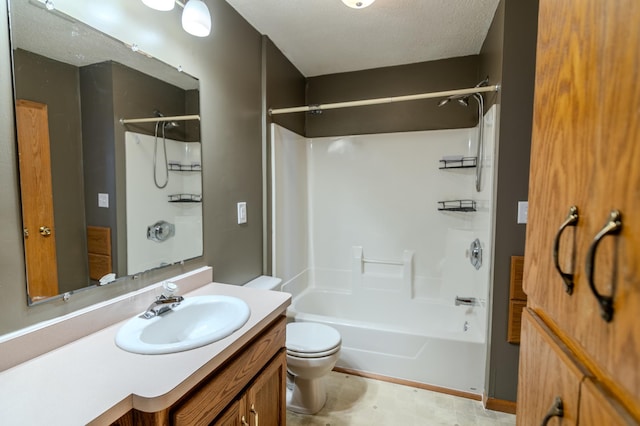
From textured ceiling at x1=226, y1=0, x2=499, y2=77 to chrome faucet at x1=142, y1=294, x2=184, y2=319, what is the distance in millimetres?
1708

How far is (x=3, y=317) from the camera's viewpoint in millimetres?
857

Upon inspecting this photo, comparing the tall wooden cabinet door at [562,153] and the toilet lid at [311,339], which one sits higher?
the tall wooden cabinet door at [562,153]

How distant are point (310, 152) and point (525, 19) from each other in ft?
6.27

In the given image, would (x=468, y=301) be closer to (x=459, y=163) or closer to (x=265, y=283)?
(x=459, y=163)

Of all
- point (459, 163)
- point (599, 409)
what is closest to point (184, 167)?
point (599, 409)

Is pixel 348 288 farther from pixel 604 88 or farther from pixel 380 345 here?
pixel 604 88

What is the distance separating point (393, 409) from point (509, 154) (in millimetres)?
1701

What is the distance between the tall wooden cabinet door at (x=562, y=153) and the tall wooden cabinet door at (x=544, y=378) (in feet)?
0.15

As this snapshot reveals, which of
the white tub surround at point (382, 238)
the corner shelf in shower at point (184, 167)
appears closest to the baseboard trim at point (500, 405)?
the white tub surround at point (382, 238)

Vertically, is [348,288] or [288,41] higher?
[288,41]

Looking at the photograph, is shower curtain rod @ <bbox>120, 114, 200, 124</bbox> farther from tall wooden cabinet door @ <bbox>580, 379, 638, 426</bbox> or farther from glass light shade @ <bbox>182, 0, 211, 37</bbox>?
tall wooden cabinet door @ <bbox>580, 379, 638, 426</bbox>

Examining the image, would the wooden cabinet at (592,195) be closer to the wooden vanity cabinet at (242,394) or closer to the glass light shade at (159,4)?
the wooden vanity cabinet at (242,394)

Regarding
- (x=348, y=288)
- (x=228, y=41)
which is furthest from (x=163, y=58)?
(x=348, y=288)

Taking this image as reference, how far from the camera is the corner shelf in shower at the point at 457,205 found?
2514 millimetres
